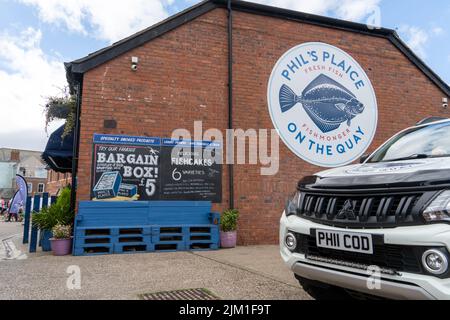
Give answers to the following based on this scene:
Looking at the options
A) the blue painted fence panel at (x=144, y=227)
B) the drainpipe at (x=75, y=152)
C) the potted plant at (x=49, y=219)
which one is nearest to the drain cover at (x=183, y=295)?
the blue painted fence panel at (x=144, y=227)

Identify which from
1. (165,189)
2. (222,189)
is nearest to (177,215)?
(165,189)

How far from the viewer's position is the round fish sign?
8.92m

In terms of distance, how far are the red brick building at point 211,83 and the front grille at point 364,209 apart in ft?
17.4

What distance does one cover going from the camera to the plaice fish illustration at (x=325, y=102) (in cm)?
904

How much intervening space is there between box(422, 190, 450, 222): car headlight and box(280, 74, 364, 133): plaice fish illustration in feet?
22.4

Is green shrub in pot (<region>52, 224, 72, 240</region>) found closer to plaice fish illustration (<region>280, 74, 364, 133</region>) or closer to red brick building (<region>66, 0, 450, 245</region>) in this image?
red brick building (<region>66, 0, 450, 245</region>)

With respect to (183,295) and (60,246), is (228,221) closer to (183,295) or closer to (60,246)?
(60,246)

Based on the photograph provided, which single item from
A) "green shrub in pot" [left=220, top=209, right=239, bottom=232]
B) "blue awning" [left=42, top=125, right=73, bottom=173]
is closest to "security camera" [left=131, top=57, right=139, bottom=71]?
"blue awning" [left=42, top=125, right=73, bottom=173]

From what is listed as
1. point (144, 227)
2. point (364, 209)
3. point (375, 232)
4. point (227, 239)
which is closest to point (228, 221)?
point (227, 239)

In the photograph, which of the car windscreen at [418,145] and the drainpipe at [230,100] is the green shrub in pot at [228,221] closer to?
the drainpipe at [230,100]

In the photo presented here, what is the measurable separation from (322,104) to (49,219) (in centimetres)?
682

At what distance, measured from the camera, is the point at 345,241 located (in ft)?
8.49
